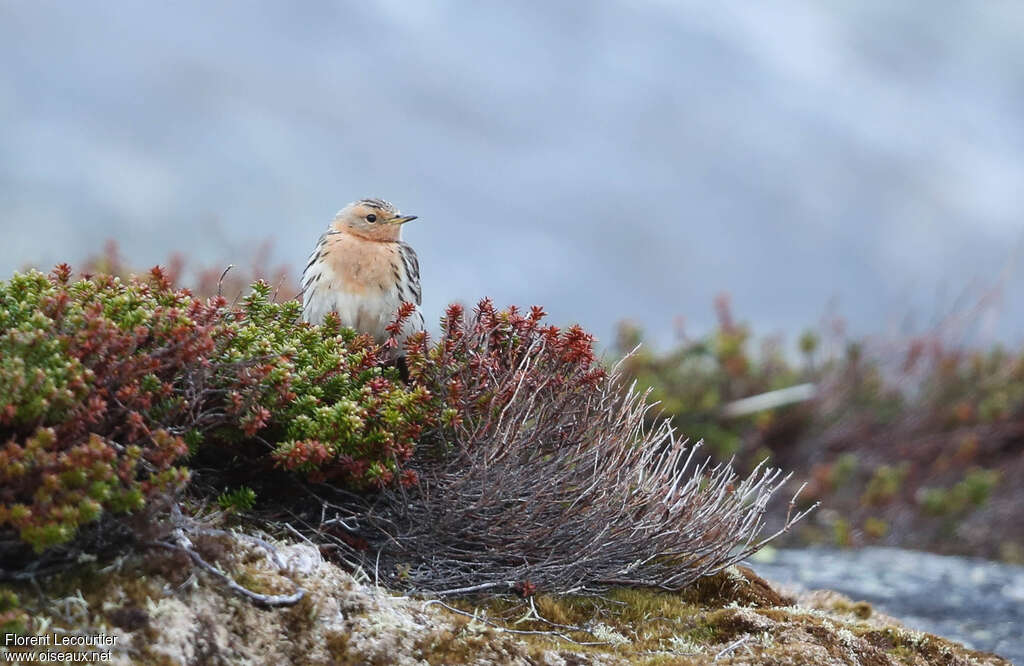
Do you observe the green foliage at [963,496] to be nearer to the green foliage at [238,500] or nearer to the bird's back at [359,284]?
the bird's back at [359,284]

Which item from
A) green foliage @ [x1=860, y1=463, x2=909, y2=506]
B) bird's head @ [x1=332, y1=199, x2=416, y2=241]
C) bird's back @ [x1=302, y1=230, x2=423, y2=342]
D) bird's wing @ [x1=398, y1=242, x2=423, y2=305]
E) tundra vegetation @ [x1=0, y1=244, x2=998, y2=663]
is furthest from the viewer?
green foliage @ [x1=860, y1=463, x2=909, y2=506]

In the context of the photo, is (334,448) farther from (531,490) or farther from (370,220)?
(370,220)

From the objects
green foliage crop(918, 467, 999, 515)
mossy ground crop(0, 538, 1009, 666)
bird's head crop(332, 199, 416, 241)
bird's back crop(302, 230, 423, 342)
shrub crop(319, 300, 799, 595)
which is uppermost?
green foliage crop(918, 467, 999, 515)

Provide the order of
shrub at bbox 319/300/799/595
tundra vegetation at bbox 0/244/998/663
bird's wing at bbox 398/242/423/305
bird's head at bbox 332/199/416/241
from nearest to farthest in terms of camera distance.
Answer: tundra vegetation at bbox 0/244/998/663
shrub at bbox 319/300/799/595
bird's wing at bbox 398/242/423/305
bird's head at bbox 332/199/416/241

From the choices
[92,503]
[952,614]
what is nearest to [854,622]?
[952,614]

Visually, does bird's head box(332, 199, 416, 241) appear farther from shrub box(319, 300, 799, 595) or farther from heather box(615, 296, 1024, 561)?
heather box(615, 296, 1024, 561)

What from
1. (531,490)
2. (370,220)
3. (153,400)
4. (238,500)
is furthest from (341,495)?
(370,220)

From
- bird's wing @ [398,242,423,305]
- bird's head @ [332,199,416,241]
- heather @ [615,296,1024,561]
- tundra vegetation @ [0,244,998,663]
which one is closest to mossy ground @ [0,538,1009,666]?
tundra vegetation @ [0,244,998,663]

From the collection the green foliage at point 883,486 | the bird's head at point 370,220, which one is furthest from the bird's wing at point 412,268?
the green foliage at point 883,486
